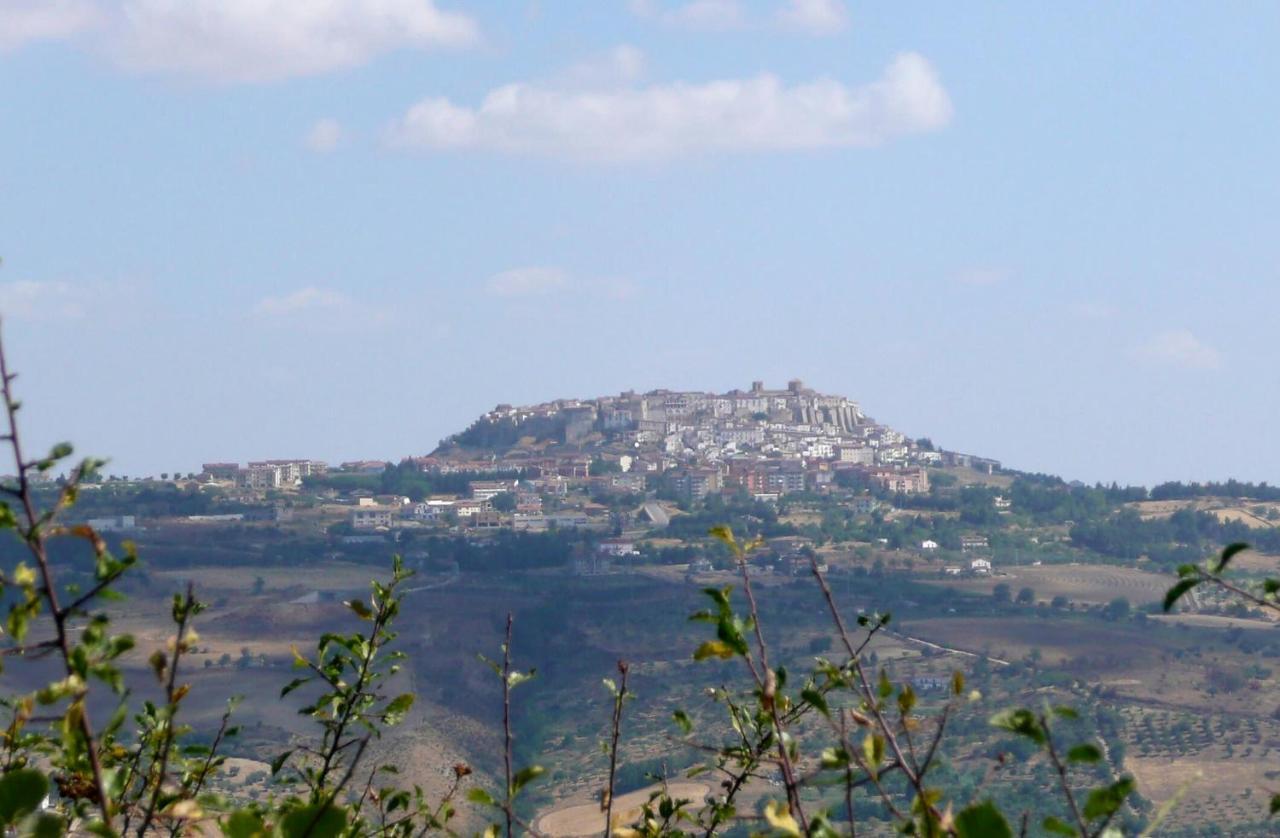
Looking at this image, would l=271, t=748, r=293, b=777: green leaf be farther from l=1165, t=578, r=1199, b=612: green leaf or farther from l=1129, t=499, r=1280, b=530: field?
l=1129, t=499, r=1280, b=530: field

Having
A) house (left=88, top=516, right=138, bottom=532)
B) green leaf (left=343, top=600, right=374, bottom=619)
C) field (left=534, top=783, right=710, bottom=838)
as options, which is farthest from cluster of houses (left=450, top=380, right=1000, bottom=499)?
green leaf (left=343, top=600, right=374, bottom=619)

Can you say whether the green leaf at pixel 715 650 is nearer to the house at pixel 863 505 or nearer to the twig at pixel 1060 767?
the twig at pixel 1060 767

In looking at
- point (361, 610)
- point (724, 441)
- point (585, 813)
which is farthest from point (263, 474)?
point (361, 610)

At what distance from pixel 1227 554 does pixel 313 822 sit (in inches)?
38.9

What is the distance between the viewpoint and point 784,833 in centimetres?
164

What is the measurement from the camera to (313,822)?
5.05 ft

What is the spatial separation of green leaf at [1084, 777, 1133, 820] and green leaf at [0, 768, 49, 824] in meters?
1.05

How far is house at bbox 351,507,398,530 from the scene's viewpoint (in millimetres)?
53500

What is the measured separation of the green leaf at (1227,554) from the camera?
1593mm

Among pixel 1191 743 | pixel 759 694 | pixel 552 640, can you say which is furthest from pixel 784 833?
pixel 552 640

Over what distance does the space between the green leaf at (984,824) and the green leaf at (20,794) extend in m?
0.93

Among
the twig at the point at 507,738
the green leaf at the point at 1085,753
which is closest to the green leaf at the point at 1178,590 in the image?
the green leaf at the point at 1085,753

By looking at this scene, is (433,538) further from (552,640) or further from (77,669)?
(77,669)

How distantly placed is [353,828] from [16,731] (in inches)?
23.7
